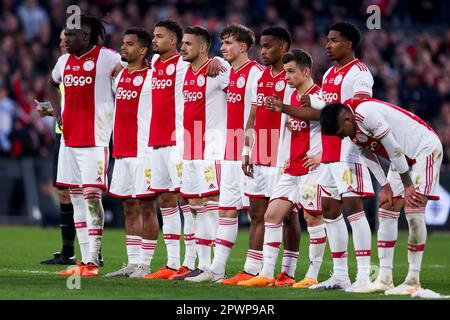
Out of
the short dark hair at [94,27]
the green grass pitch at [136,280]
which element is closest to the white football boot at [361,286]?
the green grass pitch at [136,280]

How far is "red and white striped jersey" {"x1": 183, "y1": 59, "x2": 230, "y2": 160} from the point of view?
39.0ft

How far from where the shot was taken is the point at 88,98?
1241 centimetres

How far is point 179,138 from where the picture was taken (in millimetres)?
12039

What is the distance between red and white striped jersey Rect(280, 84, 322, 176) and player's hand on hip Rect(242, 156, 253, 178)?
0.37 metres

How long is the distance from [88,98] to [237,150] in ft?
5.98

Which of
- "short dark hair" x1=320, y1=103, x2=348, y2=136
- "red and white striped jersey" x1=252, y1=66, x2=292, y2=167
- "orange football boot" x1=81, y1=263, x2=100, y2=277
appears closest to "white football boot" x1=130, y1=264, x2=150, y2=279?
"orange football boot" x1=81, y1=263, x2=100, y2=277

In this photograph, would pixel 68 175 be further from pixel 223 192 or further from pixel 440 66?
pixel 440 66

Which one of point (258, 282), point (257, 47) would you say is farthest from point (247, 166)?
point (257, 47)

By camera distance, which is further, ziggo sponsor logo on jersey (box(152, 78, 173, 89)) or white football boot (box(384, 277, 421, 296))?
ziggo sponsor logo on jersey (box(152, 78, 173, 89))

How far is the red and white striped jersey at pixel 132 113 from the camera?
12195mm

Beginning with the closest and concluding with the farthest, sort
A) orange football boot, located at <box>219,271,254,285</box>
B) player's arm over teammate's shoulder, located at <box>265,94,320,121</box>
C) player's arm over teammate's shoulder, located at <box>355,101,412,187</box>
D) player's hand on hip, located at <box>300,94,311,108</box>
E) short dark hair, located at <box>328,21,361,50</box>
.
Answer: player's arm over teammate's shoulder, located at <box>355,101,412,187</box>, player's arm over teammate's shoulder, located at <box>265,94,320,121</box>, player's hand on hip, located at <box>300,94,311,108</box>, short dark hair, located at <box>328,21,361,50</box>, orange football boot, located at <box>219,271,254,285</box>

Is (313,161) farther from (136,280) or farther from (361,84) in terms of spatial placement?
(136,280)

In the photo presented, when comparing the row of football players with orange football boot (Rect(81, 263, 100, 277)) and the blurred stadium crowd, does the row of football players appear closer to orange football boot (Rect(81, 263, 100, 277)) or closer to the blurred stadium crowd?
orange football boot (Rect(81, 263, 100, 277))

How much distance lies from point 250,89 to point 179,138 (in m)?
0.96
